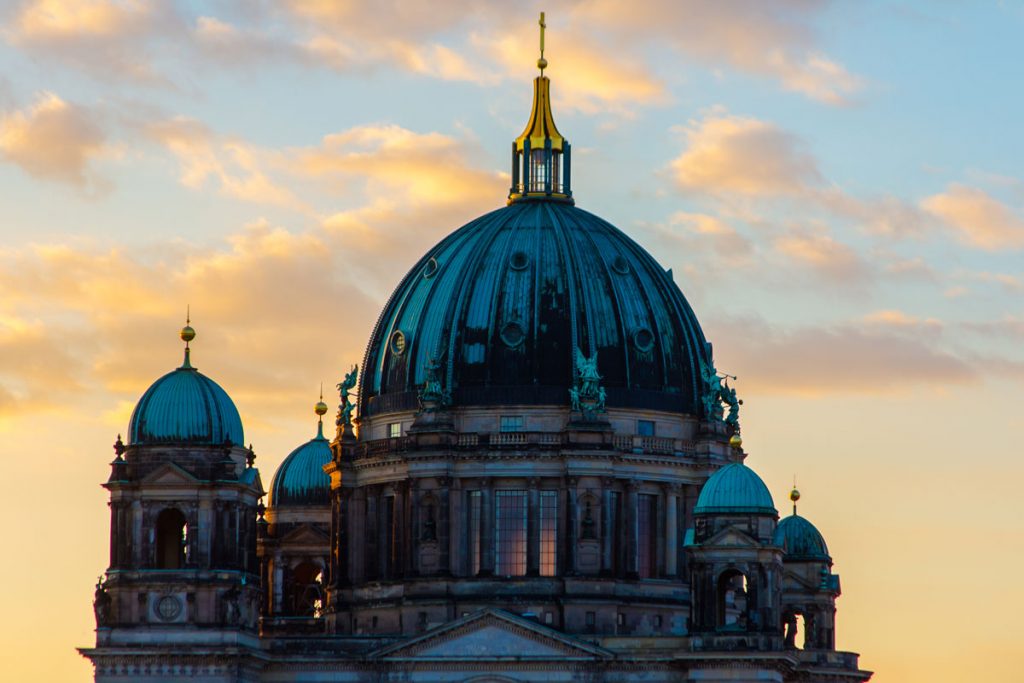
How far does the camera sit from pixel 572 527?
15450cm

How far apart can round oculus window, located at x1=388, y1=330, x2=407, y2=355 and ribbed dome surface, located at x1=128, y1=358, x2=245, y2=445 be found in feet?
36.5

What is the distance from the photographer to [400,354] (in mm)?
160000

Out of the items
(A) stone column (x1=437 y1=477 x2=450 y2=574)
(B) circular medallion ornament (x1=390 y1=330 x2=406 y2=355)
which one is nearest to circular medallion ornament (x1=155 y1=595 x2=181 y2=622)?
(A) stone column (x1=437 y1=477 x2=450 y2=574)

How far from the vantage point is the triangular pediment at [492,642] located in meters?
148

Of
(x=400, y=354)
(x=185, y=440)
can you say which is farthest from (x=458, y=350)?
(x=185, y=440)

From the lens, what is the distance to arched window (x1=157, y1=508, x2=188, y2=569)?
500 ft

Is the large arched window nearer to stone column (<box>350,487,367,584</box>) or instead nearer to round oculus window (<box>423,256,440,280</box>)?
stone column (<box>350,487,367,584</box>)

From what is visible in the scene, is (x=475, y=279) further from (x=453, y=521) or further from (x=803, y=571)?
(x=803, y=571)

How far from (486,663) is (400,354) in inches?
715

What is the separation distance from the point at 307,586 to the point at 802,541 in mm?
24495

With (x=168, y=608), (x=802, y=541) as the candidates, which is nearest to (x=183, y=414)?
(x=168, y=608)

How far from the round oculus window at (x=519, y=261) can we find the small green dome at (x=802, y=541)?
18318 millimetres

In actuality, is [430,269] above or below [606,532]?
above

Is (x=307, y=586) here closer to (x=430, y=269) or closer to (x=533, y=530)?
(x=533, y=530)
